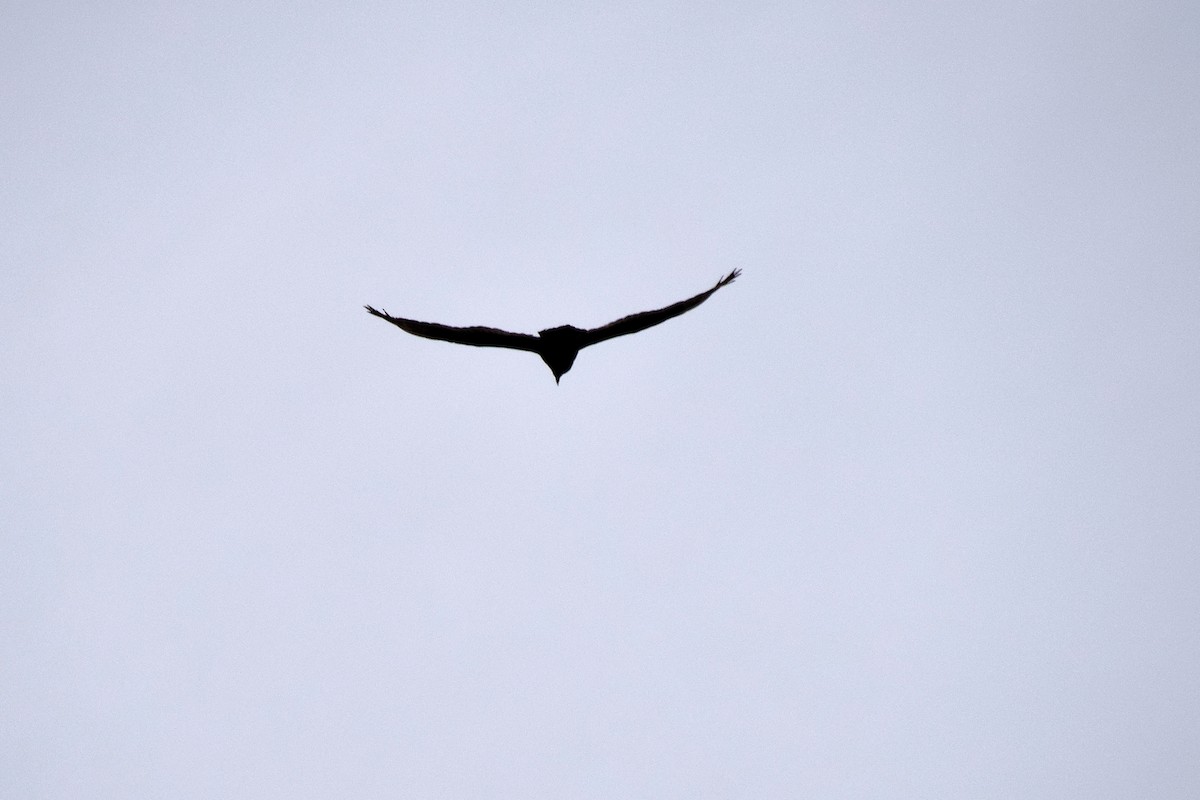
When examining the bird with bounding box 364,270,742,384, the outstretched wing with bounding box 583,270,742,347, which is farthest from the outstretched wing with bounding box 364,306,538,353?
the outstretched wing with bounding box 583,270,742,347

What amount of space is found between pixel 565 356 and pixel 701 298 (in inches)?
74.1

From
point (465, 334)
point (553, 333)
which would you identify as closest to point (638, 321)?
point (553, 333)

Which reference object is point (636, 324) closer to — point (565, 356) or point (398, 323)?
point (565, 356)

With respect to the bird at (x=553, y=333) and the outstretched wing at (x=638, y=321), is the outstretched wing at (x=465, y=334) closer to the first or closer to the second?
the bird at (x=553, y=333)

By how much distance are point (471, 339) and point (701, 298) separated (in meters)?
2.83

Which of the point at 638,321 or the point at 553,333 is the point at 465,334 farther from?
the point at 638,321

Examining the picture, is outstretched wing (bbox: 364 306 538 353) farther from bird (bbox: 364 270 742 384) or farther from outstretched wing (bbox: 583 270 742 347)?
outstretched wing (bbox: 583 270 742 347)

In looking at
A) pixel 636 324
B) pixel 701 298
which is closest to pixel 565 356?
pixel 636 324

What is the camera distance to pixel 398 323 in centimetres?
1110

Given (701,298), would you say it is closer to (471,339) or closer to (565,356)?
(565,356)

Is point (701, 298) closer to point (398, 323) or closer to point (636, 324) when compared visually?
point (636, 324)

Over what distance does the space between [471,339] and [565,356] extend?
1219mm

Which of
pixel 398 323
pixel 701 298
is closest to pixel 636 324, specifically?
pixel 701 298

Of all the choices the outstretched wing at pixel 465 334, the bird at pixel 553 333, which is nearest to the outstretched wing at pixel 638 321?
the bird at pixel 553 333
